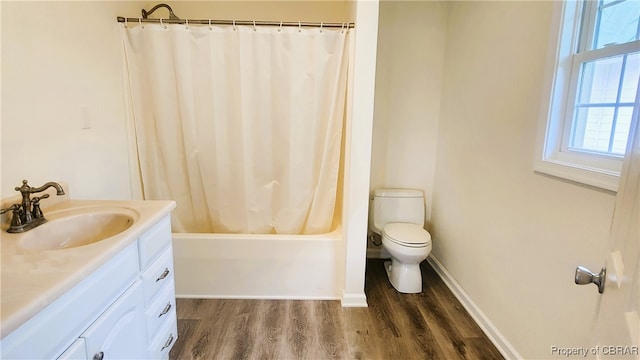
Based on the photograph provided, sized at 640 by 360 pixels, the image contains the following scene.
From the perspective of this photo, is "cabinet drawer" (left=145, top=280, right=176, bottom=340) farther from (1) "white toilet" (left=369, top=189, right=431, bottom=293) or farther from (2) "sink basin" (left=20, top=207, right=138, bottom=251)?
(1) "white toilet" (left=369, top=189, right=431, bottom=293)

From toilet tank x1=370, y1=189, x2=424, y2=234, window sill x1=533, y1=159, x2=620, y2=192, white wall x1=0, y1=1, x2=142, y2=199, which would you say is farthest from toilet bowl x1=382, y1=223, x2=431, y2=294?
white wall x1=0, y1=1, x2=142, y2=199

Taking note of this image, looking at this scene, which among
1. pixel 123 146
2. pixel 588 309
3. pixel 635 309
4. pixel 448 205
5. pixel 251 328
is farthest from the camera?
pixel 448 205

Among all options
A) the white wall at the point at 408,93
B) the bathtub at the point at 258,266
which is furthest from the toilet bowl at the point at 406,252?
the white wall at the point at 408,93

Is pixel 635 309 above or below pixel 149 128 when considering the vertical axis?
below

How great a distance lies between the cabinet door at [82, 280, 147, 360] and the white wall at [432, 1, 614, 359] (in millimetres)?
1706

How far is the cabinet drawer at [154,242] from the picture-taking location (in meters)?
1.25

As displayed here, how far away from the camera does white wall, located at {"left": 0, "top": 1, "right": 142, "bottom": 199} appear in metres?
1.26

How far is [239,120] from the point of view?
2.14m

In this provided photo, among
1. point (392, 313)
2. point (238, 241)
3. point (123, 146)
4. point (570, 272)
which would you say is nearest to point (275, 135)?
point (238, 241)

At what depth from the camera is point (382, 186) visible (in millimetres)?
2777

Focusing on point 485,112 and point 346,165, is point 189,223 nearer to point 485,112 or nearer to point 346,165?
point 346,165

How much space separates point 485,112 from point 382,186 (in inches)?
41.6

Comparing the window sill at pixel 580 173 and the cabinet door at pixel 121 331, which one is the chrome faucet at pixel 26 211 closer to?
the cabinet door at pixel 121 331

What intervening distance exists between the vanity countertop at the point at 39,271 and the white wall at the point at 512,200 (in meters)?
1.69
